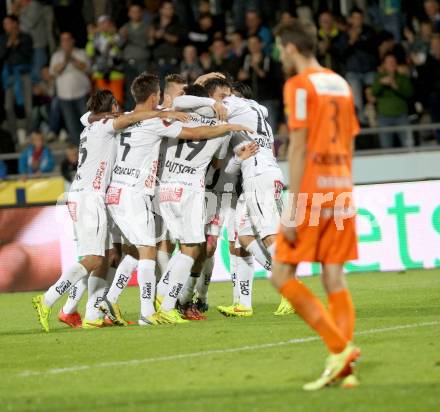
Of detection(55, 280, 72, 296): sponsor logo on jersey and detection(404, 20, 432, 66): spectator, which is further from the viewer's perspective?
detection(404, 20, 432, 66): spectator

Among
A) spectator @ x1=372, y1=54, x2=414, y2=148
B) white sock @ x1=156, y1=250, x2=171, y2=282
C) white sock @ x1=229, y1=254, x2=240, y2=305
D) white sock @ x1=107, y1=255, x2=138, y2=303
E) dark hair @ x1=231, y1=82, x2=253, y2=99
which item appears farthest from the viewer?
spectator @ x1=372, y1=54, x2=414, y2=148

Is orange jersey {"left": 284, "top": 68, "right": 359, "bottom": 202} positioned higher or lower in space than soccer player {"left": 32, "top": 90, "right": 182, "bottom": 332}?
higher

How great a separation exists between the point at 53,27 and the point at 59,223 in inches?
263

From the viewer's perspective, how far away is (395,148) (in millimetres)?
20734

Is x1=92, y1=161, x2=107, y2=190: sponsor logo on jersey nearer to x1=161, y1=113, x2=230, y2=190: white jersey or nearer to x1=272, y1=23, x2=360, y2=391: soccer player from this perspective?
x1=161, y1=113, x2=230, y2=190: white jersey

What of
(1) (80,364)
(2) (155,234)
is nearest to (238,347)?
(1) (80,364)

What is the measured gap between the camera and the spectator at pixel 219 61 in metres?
20.7

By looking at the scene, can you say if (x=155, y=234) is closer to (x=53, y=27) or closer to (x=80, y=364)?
(x=80, y=364)

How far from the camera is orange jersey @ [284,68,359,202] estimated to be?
25.8 ft

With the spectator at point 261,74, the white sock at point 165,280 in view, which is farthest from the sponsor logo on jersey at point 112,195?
the spectator at point 261,74

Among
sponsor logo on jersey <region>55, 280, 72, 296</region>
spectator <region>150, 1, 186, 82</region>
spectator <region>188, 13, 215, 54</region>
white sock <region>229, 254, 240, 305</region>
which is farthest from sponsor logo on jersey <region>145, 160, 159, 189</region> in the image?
spectator <region>188, 13, 215, 54</region>

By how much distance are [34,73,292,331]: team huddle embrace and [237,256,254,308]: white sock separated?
1 cm

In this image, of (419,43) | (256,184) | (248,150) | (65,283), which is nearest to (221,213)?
(256,184)

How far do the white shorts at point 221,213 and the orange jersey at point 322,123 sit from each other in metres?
5.42
